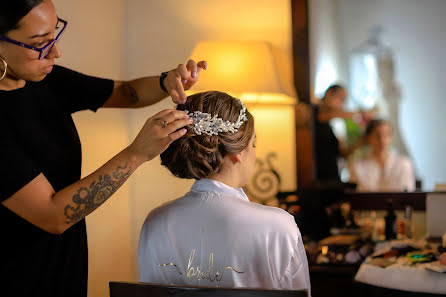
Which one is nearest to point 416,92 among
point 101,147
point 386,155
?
point 386,155

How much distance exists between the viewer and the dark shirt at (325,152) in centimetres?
250

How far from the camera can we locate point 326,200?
8.01 feet

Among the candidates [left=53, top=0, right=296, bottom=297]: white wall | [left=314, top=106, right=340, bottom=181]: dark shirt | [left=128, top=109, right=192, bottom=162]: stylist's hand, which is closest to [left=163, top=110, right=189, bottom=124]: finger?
[left=128, top=109, right=192, bottom=162]: stylist's hand

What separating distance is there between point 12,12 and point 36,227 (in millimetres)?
507

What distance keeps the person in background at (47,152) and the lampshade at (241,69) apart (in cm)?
64

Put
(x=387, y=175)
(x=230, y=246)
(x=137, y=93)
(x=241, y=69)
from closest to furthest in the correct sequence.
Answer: (x=230, y=246) < (x=137, y=93) < (x=241, y=69) < (x=387, y=175)

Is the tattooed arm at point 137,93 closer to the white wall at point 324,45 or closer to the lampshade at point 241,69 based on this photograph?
the lampshade at point 241,69

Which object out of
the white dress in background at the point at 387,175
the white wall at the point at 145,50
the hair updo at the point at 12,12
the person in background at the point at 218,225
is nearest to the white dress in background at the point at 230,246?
the person in background at the point at 218,225

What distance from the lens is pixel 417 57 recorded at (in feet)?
14.4

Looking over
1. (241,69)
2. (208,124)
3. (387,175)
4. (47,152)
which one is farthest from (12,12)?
(387,175)

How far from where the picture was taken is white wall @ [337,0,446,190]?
4242 mm

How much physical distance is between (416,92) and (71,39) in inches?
135

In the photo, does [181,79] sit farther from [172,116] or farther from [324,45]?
[324,45]

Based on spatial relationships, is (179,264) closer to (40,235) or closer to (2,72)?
(40,235)
